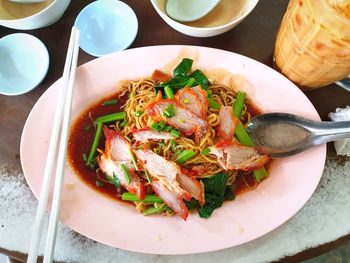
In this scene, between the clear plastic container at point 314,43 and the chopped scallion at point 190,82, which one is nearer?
the clear plastic container at point 314,43

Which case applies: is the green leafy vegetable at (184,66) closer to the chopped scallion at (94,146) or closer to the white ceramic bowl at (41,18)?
the chopped scallion at (94,146)

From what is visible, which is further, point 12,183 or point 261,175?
point 12,183

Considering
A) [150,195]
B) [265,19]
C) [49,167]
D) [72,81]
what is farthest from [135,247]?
[265,19]

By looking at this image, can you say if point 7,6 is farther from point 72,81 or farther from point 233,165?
point 233,165

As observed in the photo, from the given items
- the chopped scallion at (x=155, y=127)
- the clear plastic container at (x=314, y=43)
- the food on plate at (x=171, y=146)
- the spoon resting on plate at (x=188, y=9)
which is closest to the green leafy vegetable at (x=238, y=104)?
the food on plate at (x=171, y=146)

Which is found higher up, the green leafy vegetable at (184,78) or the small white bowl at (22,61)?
the green leafy vegetable at (184,78)

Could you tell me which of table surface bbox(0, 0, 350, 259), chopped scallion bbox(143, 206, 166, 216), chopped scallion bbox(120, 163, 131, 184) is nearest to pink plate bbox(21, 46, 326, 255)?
chopped scallion bbox(143, 206, 166, 216)
